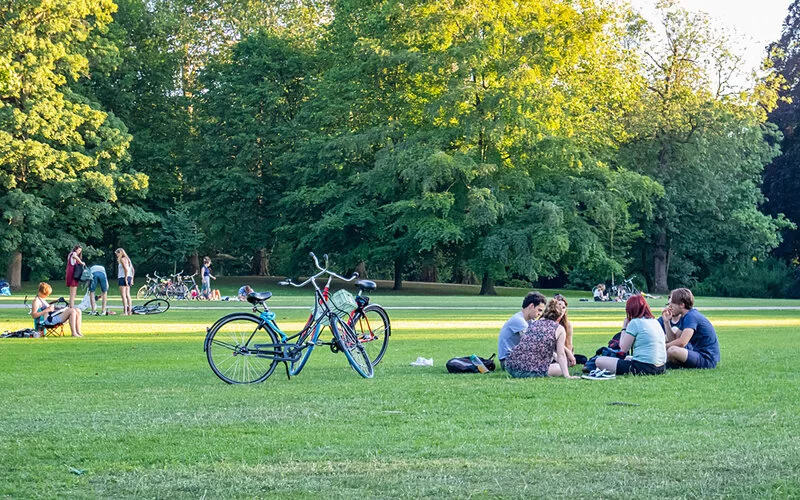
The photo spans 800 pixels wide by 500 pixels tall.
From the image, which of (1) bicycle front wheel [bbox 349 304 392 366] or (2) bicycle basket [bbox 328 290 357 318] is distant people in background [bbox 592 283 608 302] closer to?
(1) bicycle front wheel [bbox 349 304 392 366]

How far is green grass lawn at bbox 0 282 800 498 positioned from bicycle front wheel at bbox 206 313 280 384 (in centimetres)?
21

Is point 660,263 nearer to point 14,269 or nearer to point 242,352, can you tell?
point 14,269

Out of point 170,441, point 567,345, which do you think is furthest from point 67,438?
point 567,345

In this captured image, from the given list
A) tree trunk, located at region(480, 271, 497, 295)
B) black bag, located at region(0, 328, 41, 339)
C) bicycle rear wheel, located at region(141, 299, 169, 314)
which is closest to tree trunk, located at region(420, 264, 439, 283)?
tree trunk, located at region(480, 271, 497, 295)

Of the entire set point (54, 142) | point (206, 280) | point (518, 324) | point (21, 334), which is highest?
point (54, 142)

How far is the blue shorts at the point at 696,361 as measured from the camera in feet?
43.4

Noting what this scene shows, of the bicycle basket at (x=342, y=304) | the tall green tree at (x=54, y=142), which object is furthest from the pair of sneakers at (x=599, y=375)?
the tall green tree at (x=54, y=142)

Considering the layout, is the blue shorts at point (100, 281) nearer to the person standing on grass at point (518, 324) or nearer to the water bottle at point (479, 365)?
the water bottle at point (479, 365)

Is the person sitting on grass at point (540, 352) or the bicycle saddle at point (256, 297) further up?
the bicycle saddle at point (256, 297)

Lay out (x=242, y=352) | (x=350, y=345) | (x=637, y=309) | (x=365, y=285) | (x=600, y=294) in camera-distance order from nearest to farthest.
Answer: (x=242, y=352) → (x=350, y=345) → (x=637, y=309) → (x=365, y=285) → (x=600, y=294)

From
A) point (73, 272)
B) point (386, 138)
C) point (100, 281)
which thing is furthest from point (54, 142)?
point (73, 272)

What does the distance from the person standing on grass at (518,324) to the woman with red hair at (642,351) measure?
984 mm

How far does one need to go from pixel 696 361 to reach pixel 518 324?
87.9 inches

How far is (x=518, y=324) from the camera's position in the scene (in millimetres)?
13039
